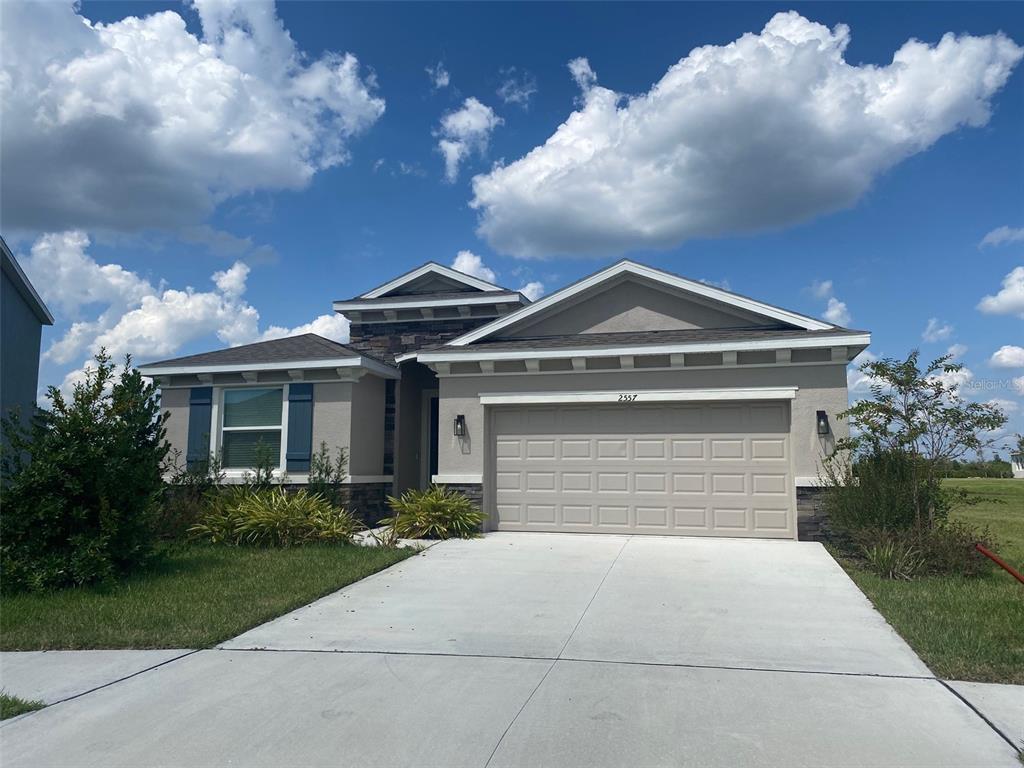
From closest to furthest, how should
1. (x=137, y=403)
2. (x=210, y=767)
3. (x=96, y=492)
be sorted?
1. (x=210, y=767)
2. (x=96, y=492)
3. (x=137, y=403)

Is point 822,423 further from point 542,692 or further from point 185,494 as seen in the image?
point 185,494

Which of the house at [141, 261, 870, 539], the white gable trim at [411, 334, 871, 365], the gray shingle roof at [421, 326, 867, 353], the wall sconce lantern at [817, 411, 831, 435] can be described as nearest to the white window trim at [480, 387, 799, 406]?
the house at [141, 261, 870, 539]

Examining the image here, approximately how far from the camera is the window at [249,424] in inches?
547

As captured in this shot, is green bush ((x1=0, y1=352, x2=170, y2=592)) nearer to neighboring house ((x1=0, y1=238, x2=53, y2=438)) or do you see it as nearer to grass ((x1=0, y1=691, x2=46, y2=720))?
grass ((x1=0, y1=691, x2=46, y2=720))

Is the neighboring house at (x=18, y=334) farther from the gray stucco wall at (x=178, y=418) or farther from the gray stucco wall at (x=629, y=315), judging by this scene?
the gray stucco wall at (x=629, y=315)

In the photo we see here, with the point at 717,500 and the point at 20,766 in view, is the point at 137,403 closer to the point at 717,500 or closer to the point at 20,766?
the point at 20,766

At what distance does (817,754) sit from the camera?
4070 mm

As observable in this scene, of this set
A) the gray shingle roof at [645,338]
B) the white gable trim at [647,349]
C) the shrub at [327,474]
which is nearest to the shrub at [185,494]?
the shrub at [327,474]

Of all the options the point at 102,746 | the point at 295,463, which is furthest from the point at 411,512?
the point at 102,746

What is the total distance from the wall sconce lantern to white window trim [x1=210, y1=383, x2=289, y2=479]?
8941 millimetres

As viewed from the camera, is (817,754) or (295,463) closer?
(817,754)

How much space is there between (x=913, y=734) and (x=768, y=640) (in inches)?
77.0

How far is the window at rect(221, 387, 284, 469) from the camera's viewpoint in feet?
45.6

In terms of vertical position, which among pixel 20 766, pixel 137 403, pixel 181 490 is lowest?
pixel 20 766
